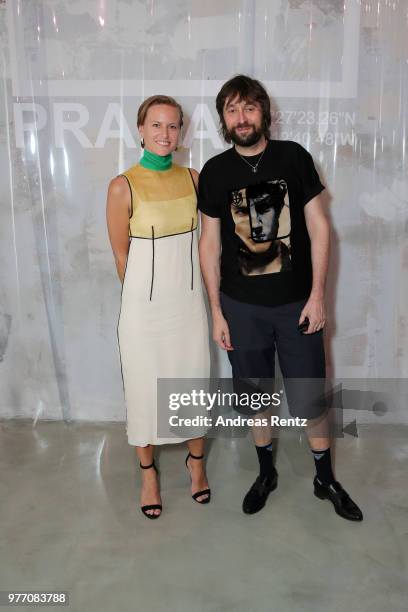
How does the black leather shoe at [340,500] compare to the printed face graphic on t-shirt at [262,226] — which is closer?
the printed face graphic on t-shirt at [262,226]

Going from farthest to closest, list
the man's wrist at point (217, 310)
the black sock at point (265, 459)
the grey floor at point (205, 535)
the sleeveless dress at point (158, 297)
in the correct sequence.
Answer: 1. the black sock at point (265, 459)
2. the man's wrist at point (217, 310)
3. the sleeveless dress at point (158, 297)
4. the grey floor at point (205, 535)

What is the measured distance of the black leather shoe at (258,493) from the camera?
2.21m

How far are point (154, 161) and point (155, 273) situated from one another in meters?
0.41

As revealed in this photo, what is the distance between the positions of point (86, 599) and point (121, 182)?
1387 mm

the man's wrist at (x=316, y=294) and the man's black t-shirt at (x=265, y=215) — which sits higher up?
the man's black t-shirt at (x=265, y=215)

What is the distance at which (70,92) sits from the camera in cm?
267

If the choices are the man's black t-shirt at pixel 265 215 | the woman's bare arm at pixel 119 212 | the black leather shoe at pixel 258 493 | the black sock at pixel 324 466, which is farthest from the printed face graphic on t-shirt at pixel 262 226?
the black leather shoe at pixel 258 493

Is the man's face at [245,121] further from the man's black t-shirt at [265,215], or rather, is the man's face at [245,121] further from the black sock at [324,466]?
the black sock at [324,466]

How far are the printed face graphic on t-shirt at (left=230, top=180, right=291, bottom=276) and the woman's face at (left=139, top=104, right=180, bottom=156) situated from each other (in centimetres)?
30

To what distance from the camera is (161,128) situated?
6.59 ft

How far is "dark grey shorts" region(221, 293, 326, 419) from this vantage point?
2078 millimetres

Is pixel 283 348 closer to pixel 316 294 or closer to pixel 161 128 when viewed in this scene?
pixel 316 294

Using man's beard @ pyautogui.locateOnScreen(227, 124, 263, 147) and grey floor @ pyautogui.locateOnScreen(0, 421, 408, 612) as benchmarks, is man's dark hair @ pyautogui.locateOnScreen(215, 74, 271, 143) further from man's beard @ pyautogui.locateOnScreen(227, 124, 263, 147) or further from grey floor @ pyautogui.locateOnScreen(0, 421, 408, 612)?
grey floor @ pyautogui.locateOnScreen(0, 421, 408, 612)

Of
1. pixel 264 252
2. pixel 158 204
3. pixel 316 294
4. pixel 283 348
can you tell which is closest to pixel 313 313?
pixel 316 294
